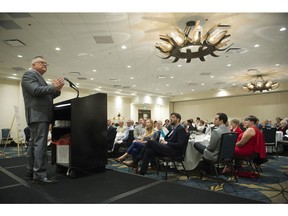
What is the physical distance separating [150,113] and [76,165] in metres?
15.8

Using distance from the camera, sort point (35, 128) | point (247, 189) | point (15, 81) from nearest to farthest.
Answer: point (35, 128) → point (247, 189) → point (15, 81)

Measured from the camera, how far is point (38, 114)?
1.89m

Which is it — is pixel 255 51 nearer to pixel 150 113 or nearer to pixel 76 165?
pixel 76 165

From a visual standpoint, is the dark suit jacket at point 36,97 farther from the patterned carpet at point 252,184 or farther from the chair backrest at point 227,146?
the chair backrest at point 227,146

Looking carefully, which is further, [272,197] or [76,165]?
[272,197]

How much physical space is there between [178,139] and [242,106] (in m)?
13.0

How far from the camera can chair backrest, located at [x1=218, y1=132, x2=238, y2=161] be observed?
120 inches

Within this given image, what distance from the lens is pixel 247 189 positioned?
2939mm

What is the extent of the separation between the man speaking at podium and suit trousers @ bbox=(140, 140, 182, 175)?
5.91 feet

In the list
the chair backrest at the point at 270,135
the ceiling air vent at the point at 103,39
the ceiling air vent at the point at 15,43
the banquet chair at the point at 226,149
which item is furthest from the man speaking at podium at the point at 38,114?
Result: the chair backrest at the point at 270,135
